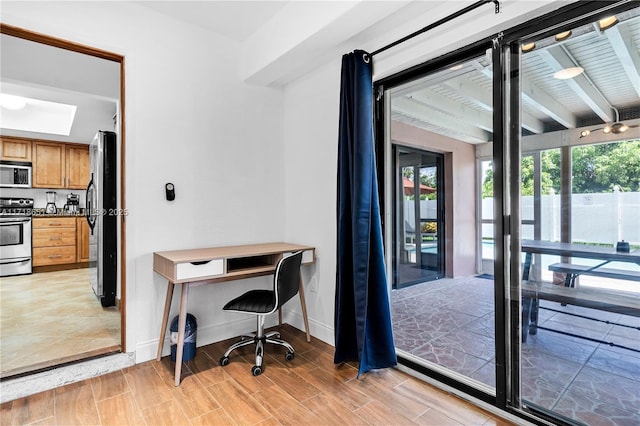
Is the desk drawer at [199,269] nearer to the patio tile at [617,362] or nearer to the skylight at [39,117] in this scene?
the patio tile at [617,362]

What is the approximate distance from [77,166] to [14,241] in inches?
61.9

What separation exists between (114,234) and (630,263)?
430 cm

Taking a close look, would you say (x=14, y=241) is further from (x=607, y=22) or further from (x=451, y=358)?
(x=607, y=22)

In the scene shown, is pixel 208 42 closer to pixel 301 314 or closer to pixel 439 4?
pixel 439 4

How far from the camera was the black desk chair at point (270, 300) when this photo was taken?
226 cm

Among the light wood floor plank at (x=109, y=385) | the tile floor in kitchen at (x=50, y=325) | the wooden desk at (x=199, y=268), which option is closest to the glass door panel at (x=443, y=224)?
the wooden desk at (x=199, y=268)

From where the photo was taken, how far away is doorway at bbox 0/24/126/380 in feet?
7.59

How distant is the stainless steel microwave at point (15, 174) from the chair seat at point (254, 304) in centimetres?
533

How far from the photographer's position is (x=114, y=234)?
3.61 metres

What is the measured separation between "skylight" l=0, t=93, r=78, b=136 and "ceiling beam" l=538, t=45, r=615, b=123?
5.53m

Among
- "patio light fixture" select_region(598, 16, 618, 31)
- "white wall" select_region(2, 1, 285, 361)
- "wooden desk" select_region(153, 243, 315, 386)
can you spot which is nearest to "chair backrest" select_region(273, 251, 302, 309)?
"wooden desk" select_region(153, 243, 315, 386)

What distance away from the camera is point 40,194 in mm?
5754

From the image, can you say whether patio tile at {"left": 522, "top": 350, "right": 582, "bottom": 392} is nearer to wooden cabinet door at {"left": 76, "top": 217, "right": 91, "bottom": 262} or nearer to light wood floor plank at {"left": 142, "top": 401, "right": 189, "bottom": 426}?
light wood floor plank at {"left": 142, "top": 401, "right": 189, "bottom": 426}

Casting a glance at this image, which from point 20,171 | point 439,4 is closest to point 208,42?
point 439,4
